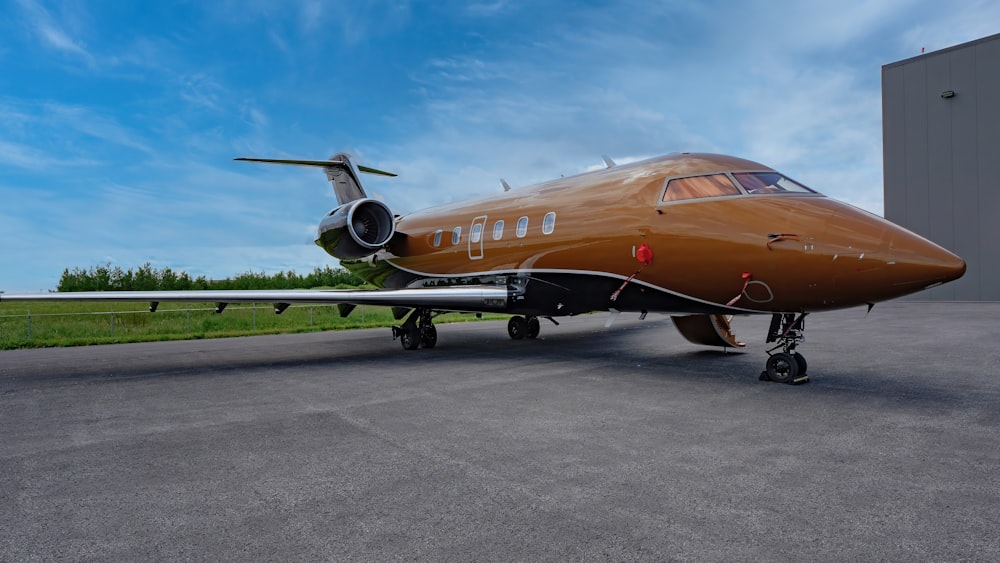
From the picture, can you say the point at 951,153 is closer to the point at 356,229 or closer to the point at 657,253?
the point at 657,253

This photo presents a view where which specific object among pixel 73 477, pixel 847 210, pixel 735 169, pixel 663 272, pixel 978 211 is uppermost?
pixel 978 211

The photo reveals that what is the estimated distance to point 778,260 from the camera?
6879 mm

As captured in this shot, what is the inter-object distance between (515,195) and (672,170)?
154 inches

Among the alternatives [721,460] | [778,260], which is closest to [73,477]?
[721,460]

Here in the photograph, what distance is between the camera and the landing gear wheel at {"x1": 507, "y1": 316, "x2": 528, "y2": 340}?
49.4 ft

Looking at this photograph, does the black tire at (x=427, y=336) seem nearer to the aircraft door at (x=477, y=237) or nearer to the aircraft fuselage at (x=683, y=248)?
the aircraft fuselage at (x=683, y=248)

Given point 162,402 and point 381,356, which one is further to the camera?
point 381,356

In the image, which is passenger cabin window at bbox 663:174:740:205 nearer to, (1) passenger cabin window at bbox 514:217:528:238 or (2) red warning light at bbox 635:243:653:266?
(2) red warning light at bbox 635:243:653:266

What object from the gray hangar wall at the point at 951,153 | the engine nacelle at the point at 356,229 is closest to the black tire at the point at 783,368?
the engine nacelle at the point at 356,229

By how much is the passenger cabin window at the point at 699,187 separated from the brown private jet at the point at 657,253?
2cm

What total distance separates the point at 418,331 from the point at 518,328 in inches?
127

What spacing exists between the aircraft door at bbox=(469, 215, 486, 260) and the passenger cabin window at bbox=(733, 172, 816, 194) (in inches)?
210

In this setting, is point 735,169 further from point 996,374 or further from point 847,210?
point 996,374

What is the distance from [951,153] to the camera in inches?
1133
